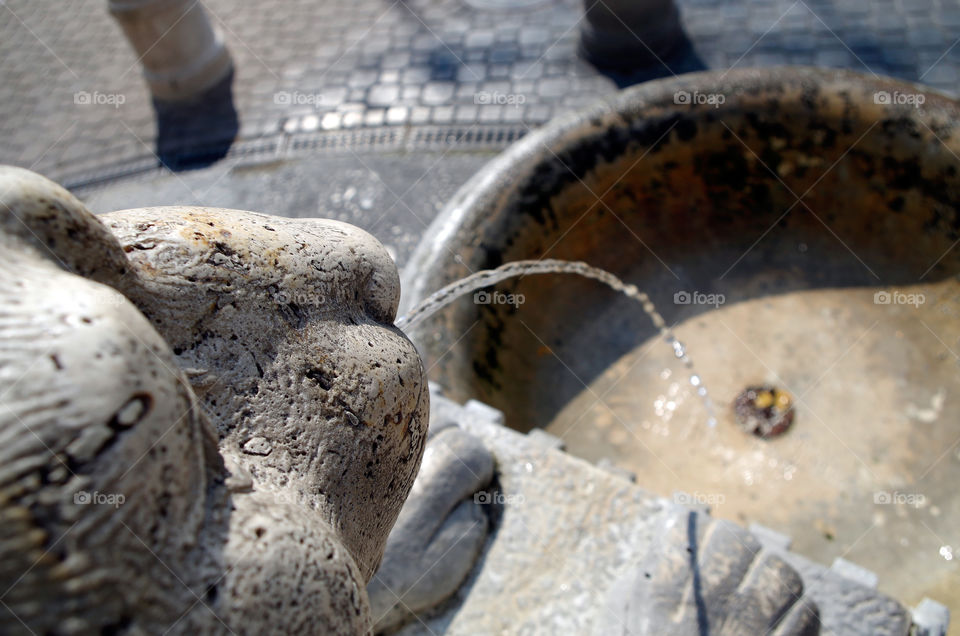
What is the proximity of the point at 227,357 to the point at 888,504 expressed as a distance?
10.1 ft

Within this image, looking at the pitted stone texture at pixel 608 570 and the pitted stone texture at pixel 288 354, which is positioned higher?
the pitted stone texture at pixel 288 354

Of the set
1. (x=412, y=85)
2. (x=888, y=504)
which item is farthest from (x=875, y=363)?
(x=412, y=85)

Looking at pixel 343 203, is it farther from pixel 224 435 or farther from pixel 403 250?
pixel 224 435

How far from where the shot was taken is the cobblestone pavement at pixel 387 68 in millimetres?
5512

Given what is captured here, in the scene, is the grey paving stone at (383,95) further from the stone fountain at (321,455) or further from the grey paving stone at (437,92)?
the stone fountain at (321,455)

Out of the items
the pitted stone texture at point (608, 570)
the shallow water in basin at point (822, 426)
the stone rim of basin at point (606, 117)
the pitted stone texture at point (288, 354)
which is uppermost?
the pitted stone texture at point (288, 354)

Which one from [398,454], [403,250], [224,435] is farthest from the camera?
[403,250]

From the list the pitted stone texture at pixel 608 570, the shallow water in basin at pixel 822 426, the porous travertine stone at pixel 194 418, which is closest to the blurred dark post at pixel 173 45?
the shallow water in basin at pixel 822 426

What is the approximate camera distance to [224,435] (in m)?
1.37

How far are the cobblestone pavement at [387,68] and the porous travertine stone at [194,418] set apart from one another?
13.5 ft

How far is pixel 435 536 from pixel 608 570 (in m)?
0.60

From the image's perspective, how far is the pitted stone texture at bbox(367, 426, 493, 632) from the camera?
2455 millimetres

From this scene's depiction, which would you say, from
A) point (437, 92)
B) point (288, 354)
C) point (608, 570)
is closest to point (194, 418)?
point (288, 354)

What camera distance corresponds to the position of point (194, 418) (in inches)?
44.6
